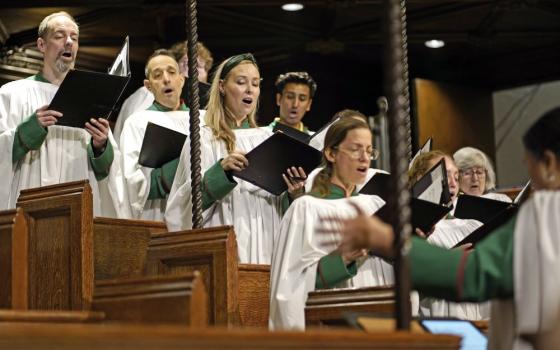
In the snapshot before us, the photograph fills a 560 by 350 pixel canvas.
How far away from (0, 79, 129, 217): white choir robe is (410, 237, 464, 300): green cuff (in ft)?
11.1

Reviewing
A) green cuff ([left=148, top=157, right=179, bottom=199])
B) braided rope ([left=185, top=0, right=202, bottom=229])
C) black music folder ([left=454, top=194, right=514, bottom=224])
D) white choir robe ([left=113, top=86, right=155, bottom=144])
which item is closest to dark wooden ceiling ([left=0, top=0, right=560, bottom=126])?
white choir robe ([left=113, top=86, right=155, bottom=144])

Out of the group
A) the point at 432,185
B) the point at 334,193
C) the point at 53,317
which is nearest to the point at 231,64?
the point at 334,193

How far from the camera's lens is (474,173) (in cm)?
723

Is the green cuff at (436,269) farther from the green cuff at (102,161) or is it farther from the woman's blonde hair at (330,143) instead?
the green cuff at (102,161)

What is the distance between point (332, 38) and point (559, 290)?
8.06m

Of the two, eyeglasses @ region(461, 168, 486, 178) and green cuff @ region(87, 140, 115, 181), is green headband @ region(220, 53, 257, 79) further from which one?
eyeglasses @ region(461, 168, 486, 178)

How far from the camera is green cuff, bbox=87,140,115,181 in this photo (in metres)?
6.29

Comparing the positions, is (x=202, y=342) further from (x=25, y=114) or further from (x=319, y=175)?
(x=25, y=114)

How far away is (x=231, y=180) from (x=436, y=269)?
2622 mm

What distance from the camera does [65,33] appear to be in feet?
21.3

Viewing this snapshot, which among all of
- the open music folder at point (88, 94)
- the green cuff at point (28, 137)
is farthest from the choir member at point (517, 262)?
the green cuff at point (28, 137)

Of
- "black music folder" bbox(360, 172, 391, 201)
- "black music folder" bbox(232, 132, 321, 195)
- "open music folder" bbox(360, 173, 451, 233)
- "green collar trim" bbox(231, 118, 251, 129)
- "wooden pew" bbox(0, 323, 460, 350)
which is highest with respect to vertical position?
"green collar trim" bbox(231, 118, 251, 129)

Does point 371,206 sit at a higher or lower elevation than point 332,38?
lower

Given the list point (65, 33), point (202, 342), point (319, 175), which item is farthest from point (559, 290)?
point (65, 33)
